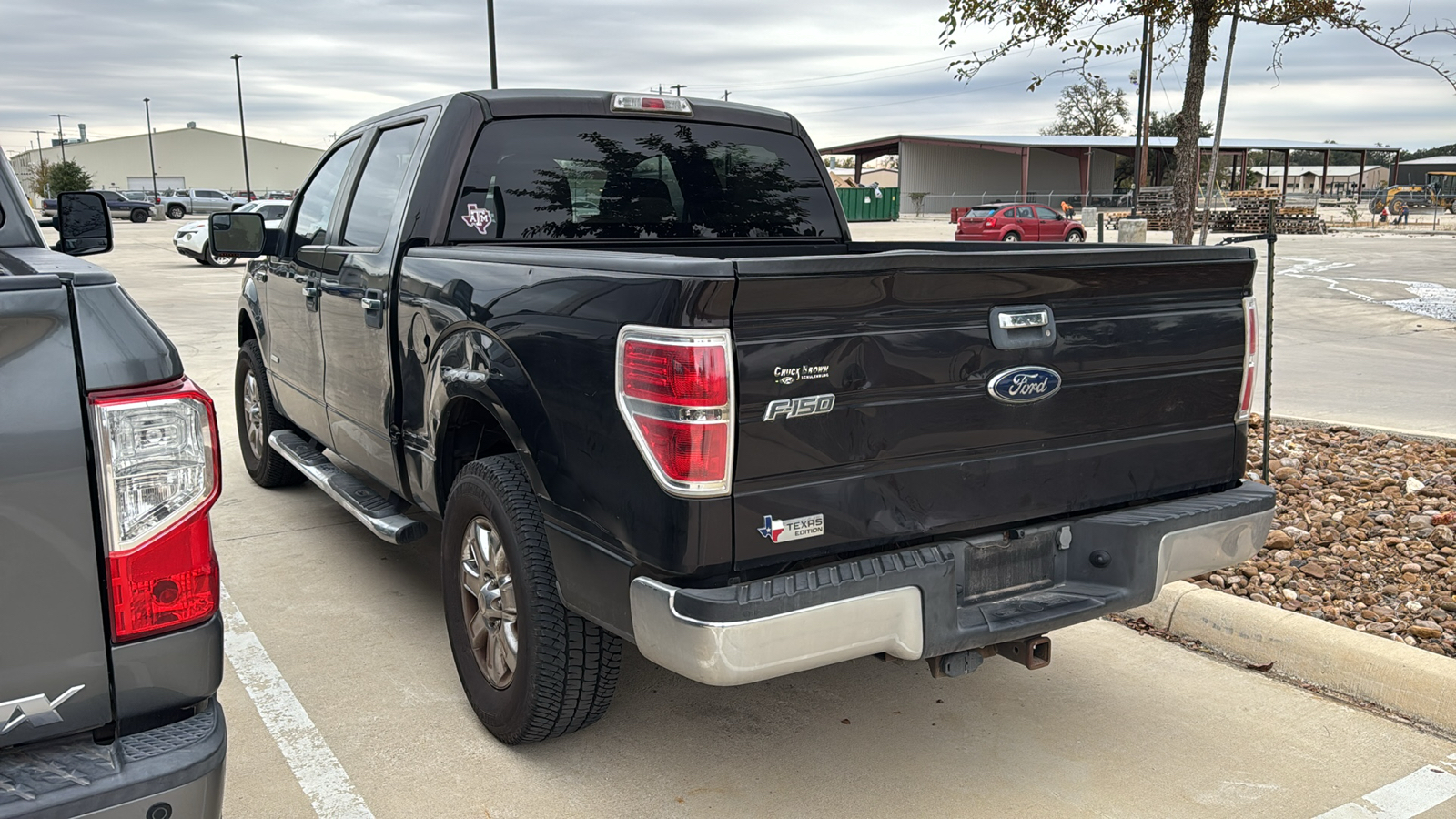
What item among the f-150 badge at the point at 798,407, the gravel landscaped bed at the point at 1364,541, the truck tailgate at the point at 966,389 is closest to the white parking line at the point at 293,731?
the truck tailgate at the point at 966,389

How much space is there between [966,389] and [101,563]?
2005 mm

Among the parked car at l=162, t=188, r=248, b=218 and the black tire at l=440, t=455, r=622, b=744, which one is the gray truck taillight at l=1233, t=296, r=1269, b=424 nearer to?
the black tire at l=440, t=455, r=622, b=744

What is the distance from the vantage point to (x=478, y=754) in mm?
3529

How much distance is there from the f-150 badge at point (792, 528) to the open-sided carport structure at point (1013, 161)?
58.8 m

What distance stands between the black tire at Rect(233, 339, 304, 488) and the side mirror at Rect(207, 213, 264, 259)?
798mm

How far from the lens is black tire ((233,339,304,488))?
6.32 metres

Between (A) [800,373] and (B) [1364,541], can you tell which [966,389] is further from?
(B) [1364,541]

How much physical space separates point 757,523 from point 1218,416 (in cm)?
169

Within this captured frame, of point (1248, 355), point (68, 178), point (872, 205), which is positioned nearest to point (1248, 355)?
point (1248, 355)

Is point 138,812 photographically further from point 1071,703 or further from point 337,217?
point 337,217

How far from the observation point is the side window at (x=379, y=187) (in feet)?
14.9

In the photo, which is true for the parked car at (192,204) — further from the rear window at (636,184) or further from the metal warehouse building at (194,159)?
the metal warehouse building at (194,159)

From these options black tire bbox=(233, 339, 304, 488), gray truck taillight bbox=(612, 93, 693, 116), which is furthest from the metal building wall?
gray truck taillight bbox=(612, 93, 693, 116)

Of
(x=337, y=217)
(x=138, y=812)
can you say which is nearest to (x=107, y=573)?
(x=138, y=812)
